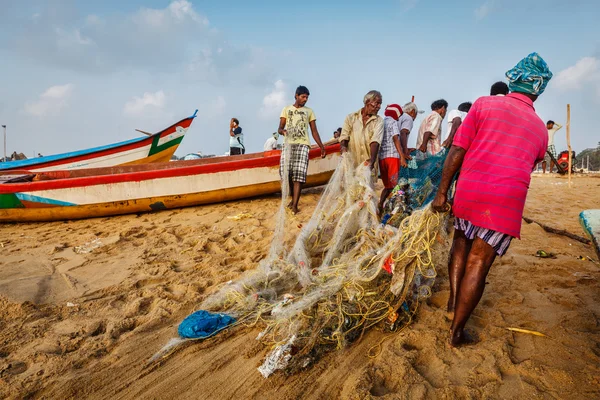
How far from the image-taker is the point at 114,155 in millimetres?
9531

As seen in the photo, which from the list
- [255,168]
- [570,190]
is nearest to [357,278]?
[255,168]

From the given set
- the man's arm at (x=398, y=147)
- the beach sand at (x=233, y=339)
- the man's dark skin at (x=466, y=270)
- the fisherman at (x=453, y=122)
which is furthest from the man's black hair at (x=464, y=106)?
the man's dark skin at (x=466, y=270)

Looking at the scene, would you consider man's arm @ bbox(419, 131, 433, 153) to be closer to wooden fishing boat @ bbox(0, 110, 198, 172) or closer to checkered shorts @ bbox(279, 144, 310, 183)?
checkered shorts @ bbox(279, 144, 310, 183)

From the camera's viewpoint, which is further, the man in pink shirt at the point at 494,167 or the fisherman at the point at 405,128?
the fisherman at the point at 405,128

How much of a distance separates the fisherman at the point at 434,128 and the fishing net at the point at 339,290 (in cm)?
259

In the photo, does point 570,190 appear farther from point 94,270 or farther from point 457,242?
point 94,270

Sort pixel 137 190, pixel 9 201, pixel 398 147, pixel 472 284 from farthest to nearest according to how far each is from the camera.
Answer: pixel 137 190
pixel 9 201
pixel 398 147
pixel 472 284

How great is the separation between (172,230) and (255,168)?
2068mm

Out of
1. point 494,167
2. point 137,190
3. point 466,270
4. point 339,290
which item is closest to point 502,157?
point 494,167

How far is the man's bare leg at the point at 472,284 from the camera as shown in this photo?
2031 millimetres

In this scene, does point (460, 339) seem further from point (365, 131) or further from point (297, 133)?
point (297, 133)

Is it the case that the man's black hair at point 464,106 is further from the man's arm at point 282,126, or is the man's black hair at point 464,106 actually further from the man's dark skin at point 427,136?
the man's arm at point 282,126

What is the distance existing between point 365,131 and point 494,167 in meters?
2.83

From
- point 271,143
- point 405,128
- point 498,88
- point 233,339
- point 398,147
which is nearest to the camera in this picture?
point 233,339
